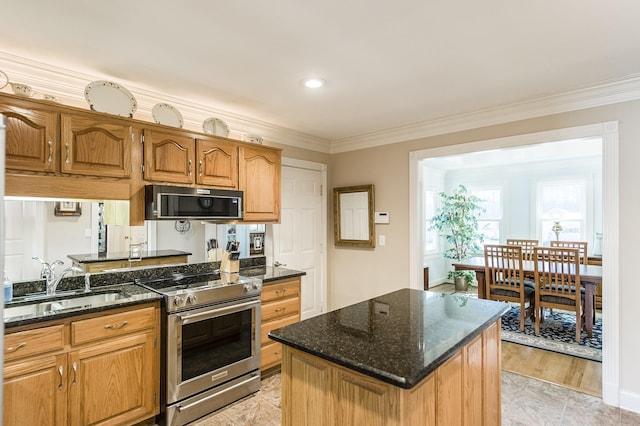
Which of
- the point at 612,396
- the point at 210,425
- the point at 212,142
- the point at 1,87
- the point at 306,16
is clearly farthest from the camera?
the point at 212,142

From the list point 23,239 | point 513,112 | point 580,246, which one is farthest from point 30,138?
A: point 580,246

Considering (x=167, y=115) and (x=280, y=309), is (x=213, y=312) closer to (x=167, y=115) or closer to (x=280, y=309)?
(x=280, y=309)

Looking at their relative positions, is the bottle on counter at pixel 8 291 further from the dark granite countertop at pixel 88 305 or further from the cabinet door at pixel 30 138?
the cabinet door at pixel 30 138

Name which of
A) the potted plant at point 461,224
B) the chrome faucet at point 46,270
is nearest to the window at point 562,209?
the potted plant at point 461,224

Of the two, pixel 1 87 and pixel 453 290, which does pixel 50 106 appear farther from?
pixel 453 290

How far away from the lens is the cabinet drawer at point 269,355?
2.97 metres

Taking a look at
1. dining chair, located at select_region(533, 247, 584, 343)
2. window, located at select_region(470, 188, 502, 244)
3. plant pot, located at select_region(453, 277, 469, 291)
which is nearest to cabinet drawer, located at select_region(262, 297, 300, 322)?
dining chair, located at select_region(533, 247, 584, 343)

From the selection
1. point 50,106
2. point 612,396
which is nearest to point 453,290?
point 612,396

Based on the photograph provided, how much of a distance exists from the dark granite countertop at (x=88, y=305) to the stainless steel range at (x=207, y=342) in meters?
0.10

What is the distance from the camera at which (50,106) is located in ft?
6.99

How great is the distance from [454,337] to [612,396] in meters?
2.14

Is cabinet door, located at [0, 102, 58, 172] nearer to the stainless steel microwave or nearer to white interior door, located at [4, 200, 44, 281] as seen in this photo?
white interior door, located at [4, 200, 44, 281]

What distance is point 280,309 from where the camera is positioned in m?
3.12

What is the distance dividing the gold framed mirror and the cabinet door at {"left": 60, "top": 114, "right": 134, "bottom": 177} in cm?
258
